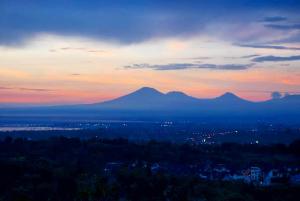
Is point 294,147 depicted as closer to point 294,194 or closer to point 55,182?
point 294,194

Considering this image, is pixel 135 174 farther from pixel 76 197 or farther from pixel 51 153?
pixel 51 153

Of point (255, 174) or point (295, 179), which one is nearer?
point (295, 179)

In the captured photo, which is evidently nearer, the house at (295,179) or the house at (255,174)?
the house at (295,179)

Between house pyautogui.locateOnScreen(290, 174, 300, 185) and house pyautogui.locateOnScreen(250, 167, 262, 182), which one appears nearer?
house pyautogui.locateOnScreen(290, 174, 300, 185)

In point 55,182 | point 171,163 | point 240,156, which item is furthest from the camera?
point 240,156

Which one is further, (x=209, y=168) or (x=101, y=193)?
(x=209, y=168)

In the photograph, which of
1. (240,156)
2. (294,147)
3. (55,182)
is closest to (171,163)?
(240,156)

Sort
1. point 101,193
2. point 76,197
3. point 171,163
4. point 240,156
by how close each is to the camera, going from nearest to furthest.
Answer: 1. point 101,193
2. point 76,197
3. point 171,163
4. point 240,156

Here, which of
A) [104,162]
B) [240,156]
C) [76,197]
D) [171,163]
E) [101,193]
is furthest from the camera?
[240,156]

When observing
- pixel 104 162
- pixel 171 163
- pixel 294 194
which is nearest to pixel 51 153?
pixel 104 162
